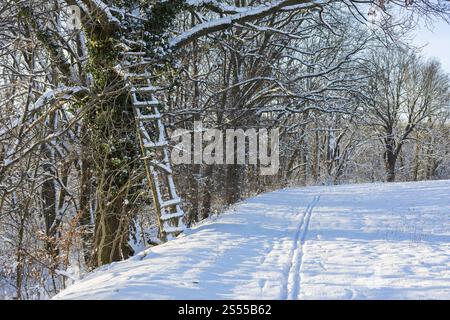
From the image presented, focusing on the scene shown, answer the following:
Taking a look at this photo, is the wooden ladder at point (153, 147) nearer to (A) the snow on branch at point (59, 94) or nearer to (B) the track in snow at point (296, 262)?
(A) the snow on branch at point (59, 94)

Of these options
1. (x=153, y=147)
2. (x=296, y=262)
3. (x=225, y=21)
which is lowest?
(x=296, y=262)

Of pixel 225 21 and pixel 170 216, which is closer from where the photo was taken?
pixel 170 216

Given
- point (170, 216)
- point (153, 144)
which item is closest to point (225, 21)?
point (153, 144)

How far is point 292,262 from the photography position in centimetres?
589

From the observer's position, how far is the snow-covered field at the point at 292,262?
464 centimetres

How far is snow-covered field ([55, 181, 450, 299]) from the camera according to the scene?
4637 mm

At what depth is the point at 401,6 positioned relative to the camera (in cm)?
1075

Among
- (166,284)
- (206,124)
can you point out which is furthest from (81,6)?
(206,124)

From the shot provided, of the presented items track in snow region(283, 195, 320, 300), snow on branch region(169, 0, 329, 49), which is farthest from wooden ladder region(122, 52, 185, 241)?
track in snow region(283, 195, 320, 300)

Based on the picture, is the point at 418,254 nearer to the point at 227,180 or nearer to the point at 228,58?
the point at 227,180

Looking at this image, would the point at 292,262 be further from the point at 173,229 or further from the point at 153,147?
the point at 153,147

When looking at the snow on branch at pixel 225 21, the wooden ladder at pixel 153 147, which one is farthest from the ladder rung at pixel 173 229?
the snow on branch at pixel 225 21

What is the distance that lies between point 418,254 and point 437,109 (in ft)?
122

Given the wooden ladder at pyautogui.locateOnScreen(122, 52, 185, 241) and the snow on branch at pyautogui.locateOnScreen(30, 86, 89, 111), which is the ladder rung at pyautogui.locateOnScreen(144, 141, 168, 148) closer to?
the wooden ladder at pyautogui.locateOnScreen(122, 52, 185, 241)
